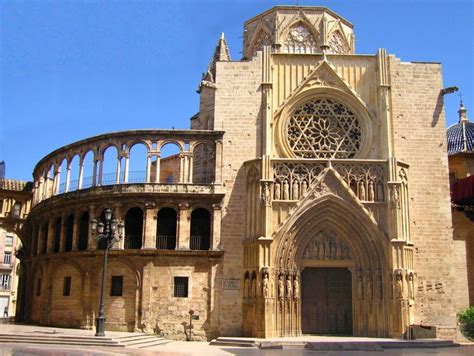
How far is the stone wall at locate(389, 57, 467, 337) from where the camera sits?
25.2m

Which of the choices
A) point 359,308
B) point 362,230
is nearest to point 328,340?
point 359,308

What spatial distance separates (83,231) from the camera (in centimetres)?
2820

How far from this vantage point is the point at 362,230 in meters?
24.8

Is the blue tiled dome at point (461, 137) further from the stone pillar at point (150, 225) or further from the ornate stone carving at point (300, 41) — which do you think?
the stone pillar at point (150, 225)

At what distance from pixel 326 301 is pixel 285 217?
4337mm

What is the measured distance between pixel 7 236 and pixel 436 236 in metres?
42.3

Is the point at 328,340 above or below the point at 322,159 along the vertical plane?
below

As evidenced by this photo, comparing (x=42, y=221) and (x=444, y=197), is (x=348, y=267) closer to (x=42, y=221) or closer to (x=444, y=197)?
(x=444, y=197)

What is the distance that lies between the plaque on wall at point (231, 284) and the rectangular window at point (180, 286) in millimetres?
1716

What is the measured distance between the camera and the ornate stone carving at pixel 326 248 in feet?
82.4

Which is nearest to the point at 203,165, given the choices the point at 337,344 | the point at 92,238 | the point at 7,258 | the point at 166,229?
the point at 166,229

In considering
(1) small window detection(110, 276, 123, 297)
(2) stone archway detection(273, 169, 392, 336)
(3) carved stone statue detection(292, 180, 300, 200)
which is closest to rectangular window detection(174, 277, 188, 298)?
(1) small window detection(110, 276, 123, 297)

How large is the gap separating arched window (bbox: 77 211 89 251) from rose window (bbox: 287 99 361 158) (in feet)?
35.4

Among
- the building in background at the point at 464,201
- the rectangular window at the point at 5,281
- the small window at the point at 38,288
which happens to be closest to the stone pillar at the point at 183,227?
the small window at the point at 38,288
